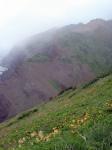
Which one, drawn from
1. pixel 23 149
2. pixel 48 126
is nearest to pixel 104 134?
pixel 23 149

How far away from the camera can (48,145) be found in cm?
2036

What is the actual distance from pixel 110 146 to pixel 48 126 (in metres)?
20.6

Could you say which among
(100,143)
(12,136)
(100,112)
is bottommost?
(12,136)

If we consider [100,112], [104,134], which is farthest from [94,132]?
[100,112]

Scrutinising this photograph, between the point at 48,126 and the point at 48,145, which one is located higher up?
the point at 48,145

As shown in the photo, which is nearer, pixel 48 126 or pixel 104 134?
pixel 104 134

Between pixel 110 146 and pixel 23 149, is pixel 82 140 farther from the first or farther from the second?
pixel 23 149

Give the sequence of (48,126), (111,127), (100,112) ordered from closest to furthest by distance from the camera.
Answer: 1. (111,127)
2. (100,112)
3. (48,126)

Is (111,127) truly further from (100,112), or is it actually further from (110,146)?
(100,112)

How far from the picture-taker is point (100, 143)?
1786 cm

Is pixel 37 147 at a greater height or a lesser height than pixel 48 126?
greater

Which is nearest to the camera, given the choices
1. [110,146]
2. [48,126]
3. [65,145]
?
[110,146]

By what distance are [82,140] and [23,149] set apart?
159 inches

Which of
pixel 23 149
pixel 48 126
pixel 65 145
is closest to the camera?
pixel 65 145
